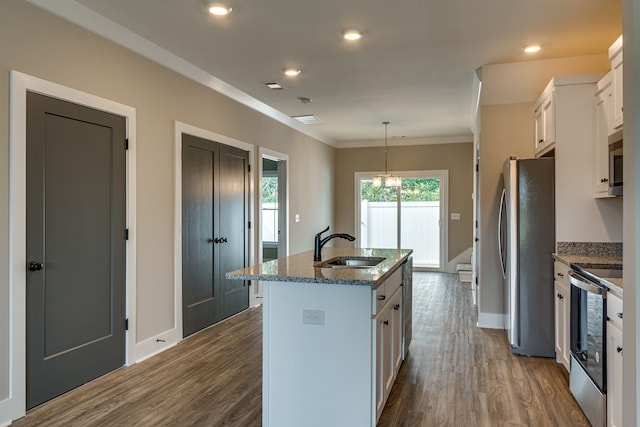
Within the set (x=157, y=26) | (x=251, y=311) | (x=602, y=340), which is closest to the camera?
(x=602, y=340)

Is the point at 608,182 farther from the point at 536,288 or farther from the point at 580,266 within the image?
the point at 536,288

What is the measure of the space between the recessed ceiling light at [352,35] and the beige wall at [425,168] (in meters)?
5.54

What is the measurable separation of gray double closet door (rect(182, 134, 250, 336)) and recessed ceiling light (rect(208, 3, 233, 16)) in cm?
143

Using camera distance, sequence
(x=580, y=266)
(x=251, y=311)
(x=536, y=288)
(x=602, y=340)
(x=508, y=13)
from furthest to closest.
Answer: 1. (x=251, y=311)
2. (x=536, y=288)
3. (x=508, y=13)
4. (x=580, y=266)
5. (x=602, y=340)

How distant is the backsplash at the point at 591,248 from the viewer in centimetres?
357

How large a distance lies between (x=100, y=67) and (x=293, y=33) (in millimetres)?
1485

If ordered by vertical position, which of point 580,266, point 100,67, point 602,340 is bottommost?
point 602,340

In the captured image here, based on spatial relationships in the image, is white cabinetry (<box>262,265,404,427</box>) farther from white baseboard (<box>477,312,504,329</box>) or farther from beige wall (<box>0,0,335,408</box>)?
white baseboard (<box>477,312,504,329</box>)

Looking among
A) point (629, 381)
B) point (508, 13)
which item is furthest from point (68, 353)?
point (508, 13)

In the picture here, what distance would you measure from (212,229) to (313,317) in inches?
104

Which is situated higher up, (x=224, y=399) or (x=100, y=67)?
(x=100, y=67)

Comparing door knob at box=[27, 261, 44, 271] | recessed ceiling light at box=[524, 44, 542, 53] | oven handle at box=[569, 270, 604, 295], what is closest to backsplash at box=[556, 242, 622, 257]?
oven handle at box=[569, 270, 604, 295]

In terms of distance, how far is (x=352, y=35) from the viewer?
11.6 ft

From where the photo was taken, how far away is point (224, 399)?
292cm
